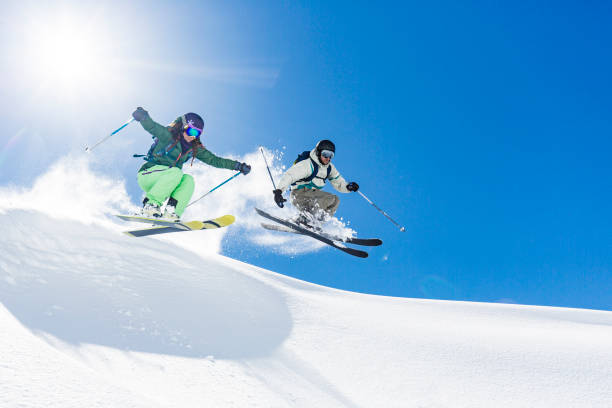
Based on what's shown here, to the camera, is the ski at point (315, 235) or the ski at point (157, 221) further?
the ski at point (315, 235)

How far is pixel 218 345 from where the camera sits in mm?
5754

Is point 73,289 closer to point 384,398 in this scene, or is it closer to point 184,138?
point 184,138

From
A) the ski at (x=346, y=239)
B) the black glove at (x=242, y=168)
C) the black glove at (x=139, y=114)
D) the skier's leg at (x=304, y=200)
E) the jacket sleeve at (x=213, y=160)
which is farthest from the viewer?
the skier's leg at (x=304, y=200)

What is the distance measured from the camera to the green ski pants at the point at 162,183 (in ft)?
26.6

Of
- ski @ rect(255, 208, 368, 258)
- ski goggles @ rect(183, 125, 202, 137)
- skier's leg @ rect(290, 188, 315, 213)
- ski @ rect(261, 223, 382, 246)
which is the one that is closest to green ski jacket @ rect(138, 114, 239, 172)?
ski goggles @ rect(183, 125, 202, 137)

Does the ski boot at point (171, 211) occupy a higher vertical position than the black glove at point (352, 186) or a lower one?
lower

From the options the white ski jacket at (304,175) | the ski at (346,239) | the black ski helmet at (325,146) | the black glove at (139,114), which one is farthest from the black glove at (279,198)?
the black glove at (139,114)

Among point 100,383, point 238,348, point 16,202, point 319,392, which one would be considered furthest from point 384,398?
point 16,202

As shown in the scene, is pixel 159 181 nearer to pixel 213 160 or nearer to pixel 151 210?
pixel 151 210

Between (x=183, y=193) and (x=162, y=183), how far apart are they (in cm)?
51

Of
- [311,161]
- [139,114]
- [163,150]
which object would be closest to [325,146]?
[311,161]

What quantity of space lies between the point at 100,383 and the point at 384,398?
3.61m

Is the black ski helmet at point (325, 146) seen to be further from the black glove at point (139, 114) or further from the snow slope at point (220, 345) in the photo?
the black glove at point (139, 114)

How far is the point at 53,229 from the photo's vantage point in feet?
29.2
